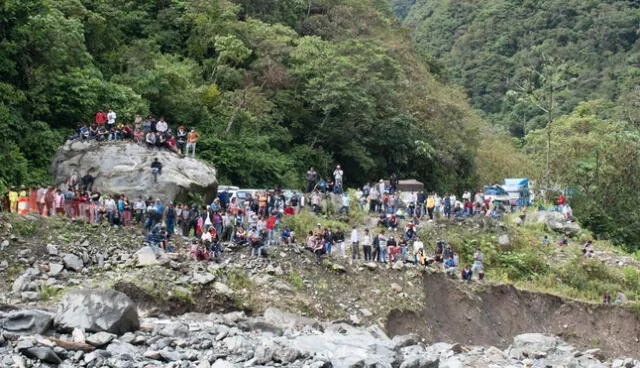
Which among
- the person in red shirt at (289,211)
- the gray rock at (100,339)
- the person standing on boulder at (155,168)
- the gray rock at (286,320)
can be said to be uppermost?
the person standing on boulder at (155,168)

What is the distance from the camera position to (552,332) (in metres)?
27.3

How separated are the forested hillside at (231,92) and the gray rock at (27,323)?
553 inches

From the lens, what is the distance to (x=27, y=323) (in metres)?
13.9

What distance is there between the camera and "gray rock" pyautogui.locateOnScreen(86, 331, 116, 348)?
13711mm

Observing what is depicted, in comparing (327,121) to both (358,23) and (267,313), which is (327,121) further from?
(267,313)

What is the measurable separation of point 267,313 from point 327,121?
23373mm

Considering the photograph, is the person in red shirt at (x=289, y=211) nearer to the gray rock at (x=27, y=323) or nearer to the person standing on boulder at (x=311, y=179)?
the person standing on boulder at (x=311, y=179)

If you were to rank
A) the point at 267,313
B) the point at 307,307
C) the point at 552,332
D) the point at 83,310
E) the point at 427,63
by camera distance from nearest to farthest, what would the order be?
the point at 83,310 < the point at 267,313 < the point at 307,307 < the point at 552,332 < the point at 427,63

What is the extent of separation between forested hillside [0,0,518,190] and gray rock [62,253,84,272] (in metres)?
7.43

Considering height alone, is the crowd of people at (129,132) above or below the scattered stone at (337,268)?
above

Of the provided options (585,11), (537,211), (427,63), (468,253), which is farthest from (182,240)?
(585,11)

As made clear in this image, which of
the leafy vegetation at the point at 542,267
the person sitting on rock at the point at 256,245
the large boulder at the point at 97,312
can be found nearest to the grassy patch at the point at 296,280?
the person sitting on rock at the point at 256,245

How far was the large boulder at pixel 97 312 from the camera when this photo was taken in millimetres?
14430

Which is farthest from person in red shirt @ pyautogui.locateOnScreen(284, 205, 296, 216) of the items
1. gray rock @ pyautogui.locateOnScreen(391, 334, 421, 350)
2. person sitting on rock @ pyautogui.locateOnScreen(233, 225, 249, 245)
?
gray rock @ pyautogui.locateOnScreen(391, 334, 421, 350)
